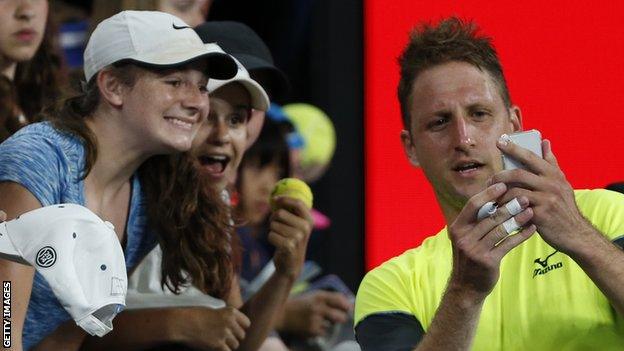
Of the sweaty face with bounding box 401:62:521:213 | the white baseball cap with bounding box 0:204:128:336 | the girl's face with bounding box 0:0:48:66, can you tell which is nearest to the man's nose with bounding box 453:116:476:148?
the sweaty face with bounding box 401:62:521:213

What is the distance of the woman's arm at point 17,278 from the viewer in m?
2.26

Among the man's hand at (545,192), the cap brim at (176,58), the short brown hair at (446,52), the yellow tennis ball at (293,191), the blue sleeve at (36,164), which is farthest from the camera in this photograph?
the yellow tennis ball at (293,191)

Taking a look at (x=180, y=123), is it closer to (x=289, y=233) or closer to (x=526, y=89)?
(x=289, y=233)

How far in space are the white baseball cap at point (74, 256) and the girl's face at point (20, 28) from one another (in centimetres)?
102

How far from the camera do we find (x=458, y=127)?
217 centimetres

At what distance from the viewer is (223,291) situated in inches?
111

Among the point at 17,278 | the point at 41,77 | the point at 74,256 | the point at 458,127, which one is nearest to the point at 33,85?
the point at 41,77

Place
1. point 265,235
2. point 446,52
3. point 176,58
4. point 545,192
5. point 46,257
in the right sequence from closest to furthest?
1. point 545,192
2. point 46,257
3. point 446,52
4. point 176,58
5. point 265,235

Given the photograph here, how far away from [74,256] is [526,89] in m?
1.67

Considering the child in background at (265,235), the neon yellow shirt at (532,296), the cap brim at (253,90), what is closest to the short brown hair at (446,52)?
the neon yellow shirt at (532,296)

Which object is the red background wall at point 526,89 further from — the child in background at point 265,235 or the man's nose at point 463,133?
the man's nose at point 463,133

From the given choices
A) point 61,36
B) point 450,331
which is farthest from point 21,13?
point 450,331

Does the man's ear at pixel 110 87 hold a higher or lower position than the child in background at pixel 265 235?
higher

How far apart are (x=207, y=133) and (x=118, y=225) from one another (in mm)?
371
